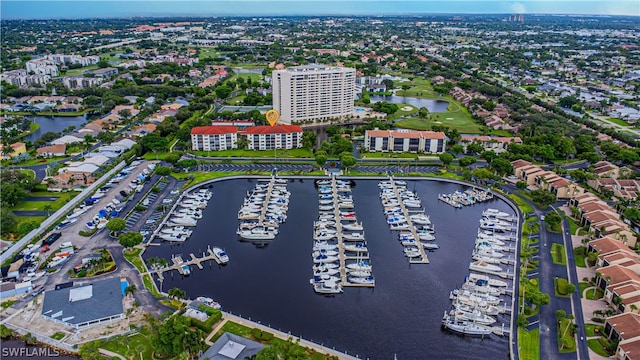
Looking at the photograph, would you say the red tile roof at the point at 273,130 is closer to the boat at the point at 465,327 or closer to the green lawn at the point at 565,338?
the boat at the point at 465,327

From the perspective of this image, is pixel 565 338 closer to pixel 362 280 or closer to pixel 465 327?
pixel 465 327

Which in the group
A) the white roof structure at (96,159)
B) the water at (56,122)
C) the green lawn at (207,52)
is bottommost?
the water at (56,122)

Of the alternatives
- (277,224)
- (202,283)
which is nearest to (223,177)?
(277,224)

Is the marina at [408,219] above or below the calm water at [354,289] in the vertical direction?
above

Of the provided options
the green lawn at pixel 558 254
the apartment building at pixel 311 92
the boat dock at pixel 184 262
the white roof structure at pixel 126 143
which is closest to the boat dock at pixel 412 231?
the green lawn at pixel 558 254

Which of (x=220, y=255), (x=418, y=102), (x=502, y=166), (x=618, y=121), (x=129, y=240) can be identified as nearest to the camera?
(x=129, y=240)

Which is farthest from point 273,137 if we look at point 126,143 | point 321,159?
point 126,143
